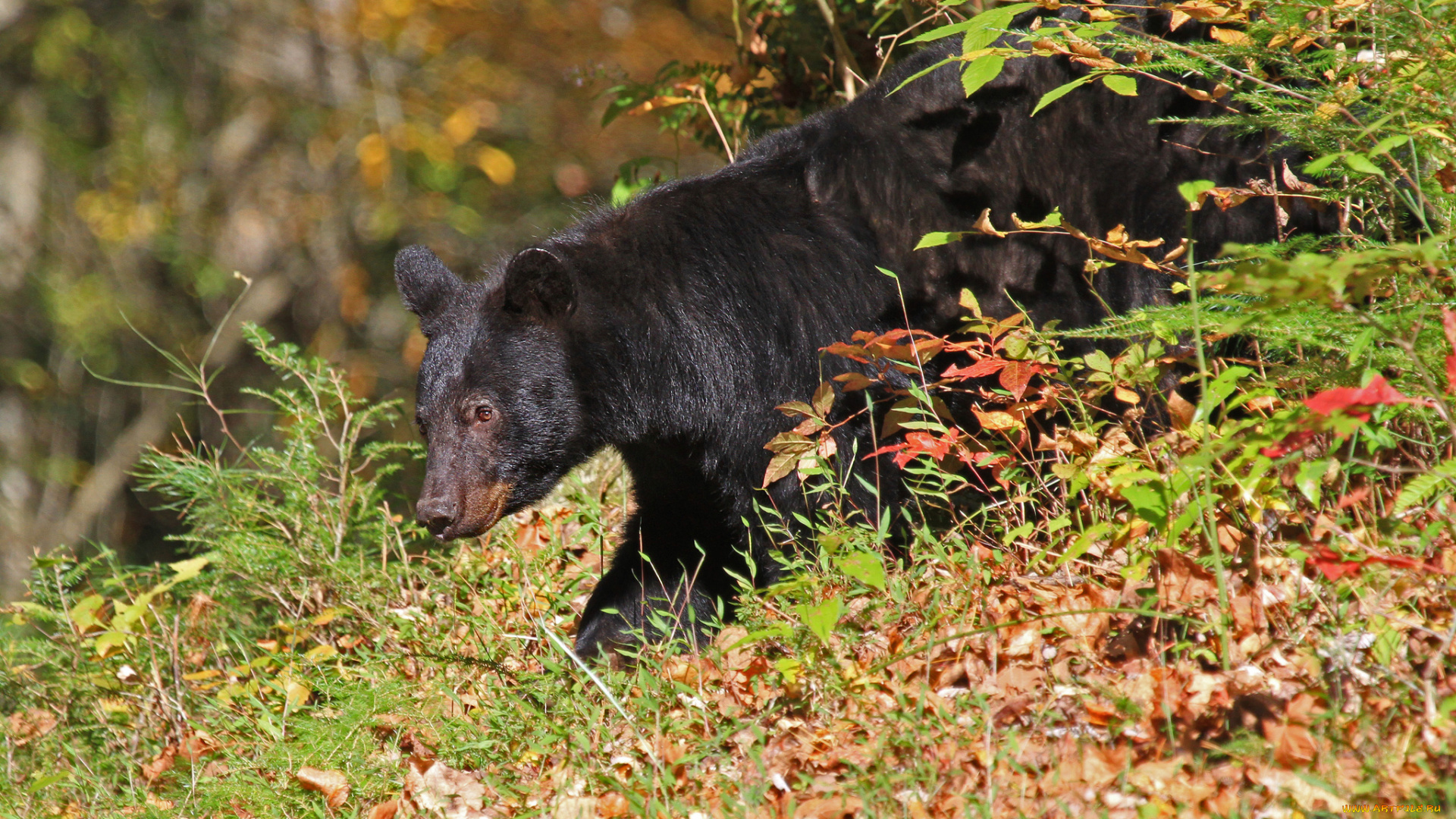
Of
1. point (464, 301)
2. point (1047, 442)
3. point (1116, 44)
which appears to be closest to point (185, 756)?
point (464, 301)

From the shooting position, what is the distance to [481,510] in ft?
13.2

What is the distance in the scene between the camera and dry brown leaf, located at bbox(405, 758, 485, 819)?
10.1 feet

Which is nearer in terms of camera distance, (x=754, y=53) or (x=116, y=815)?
(x=116, y=815)

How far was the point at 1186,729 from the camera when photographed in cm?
240

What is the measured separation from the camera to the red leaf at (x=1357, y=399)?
→ 207cm

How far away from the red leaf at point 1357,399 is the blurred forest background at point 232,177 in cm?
705

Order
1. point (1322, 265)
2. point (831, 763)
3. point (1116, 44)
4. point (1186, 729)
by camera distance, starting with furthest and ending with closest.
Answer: point (1116, 44) < point (831, 763) < point (1186, 729) < point (1322, 265)

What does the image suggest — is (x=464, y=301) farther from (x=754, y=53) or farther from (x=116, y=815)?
(x=754, y=53)

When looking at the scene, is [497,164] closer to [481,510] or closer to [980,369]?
[481,510]

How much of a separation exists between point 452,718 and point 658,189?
206cm

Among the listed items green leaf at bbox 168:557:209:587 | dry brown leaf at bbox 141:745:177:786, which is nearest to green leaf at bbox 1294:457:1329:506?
dry brown leaf at bbox 141:745:177:786

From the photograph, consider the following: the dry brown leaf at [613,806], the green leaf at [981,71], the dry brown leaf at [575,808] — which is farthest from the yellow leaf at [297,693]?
the green leaf at [981,71]

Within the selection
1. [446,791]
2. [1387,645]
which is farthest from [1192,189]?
[446,791]

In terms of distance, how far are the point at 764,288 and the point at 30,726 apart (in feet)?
11.1
